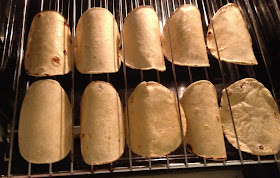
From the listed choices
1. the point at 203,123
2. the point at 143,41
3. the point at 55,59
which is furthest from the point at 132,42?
the point at 203,123

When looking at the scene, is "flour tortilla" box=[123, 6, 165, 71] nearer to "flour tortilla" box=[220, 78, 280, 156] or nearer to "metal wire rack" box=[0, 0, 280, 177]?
"metal wire rack" box=[0, 0, 280, 177]

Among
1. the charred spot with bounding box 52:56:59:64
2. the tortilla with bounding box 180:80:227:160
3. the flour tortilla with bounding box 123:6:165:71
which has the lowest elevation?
the tortilla with bounding box 180:80:227:160

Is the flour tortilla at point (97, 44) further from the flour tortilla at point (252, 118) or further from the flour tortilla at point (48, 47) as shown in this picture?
the flour tortilla at point (252, 118)

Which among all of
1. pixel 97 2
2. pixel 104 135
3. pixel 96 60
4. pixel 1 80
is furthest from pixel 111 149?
pixel 97 2

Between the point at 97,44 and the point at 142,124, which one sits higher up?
the point at 97,44

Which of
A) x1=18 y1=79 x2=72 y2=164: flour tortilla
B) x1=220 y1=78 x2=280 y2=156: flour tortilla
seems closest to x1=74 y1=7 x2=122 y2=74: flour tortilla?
x1=18 y1=79 x2=72 y2=164: flour tortilla

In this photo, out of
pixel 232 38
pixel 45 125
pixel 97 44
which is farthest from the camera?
pixel 232 38

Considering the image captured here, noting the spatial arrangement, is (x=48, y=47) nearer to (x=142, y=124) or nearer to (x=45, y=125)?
(x=45, y=125)
